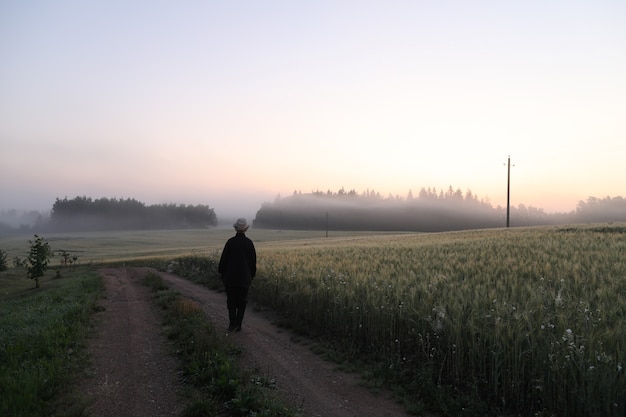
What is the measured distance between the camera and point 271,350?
9000mm

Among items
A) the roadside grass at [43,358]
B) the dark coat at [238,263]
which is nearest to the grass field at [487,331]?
the dark coat at [238,263]

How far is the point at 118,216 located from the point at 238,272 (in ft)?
629

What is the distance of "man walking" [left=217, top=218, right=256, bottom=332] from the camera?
35.1ft

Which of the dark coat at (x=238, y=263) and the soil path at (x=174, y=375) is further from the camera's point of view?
the dark coat at (x=238, y=263)

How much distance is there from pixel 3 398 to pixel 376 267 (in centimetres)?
1131

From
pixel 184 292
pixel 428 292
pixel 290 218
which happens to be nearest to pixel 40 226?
pixel 290 218

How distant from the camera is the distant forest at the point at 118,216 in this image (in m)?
176

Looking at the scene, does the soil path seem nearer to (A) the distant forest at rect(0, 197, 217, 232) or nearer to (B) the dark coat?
(B) the dark coat

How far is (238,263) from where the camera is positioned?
10828 millimetres

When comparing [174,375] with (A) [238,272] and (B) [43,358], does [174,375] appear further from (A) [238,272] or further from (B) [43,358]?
(A) [238,272]

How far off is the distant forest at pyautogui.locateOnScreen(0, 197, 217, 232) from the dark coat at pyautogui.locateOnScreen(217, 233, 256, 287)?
7002 inches

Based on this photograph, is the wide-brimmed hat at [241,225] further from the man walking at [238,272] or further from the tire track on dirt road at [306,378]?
the tire track on dirt road at [306,378]

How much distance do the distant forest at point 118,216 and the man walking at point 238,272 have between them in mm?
177864

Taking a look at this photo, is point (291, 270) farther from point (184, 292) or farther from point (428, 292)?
point (428, 292)
